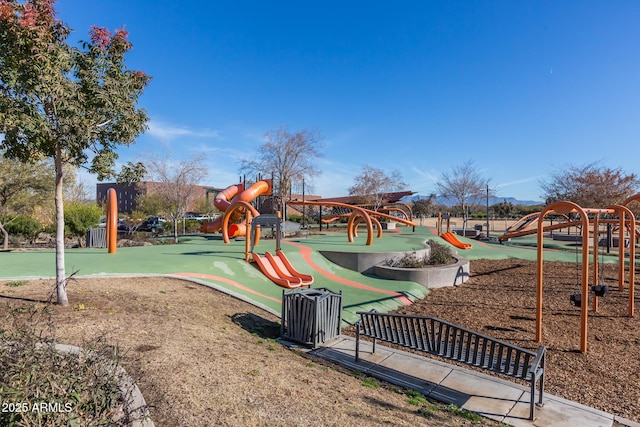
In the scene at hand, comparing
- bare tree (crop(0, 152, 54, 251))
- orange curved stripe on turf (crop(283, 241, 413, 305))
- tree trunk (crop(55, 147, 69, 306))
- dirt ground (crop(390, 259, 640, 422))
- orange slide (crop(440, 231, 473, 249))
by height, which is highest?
bare tree (crop(0, 152, 54, 251))

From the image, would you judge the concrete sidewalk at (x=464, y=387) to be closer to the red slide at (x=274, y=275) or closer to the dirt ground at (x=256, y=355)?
the dirt ground at (x=256, y=355)

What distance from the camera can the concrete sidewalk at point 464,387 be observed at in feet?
15.0

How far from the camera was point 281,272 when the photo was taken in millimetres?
12055

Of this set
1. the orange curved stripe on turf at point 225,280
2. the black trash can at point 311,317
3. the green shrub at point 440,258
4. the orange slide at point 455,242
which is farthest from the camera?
the orange slide at point 455,242

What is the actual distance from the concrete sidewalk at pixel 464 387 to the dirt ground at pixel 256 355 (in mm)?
371

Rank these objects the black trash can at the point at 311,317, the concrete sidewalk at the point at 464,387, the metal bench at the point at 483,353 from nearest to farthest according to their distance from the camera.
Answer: the concrete sidewalk at the point at 464,387 < the metal bench at the point at 483,353 < the black trash can at the point at 311,317

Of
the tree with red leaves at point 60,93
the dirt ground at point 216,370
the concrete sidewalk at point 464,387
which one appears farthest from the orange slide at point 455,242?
the tree with red leaves at point 60,93

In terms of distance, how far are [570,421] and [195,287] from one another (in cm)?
776

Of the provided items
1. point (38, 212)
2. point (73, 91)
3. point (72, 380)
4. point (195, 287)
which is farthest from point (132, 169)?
point (38, 212)

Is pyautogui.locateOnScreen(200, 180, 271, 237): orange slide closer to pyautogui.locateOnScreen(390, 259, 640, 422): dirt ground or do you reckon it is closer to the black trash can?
pyautogui.locateOnScreen(390, 259, 640, 422): dirt ground

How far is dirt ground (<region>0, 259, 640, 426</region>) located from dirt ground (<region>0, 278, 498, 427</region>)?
2 centimetres

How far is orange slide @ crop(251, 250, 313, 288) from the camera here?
Answer: 11.4m

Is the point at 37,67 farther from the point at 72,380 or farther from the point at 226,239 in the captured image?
the point at 226,239

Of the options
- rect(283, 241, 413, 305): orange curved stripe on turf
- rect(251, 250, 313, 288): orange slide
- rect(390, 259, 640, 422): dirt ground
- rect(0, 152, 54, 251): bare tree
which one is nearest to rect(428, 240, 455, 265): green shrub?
rect(390, 259, 640, 422): dirt ground
